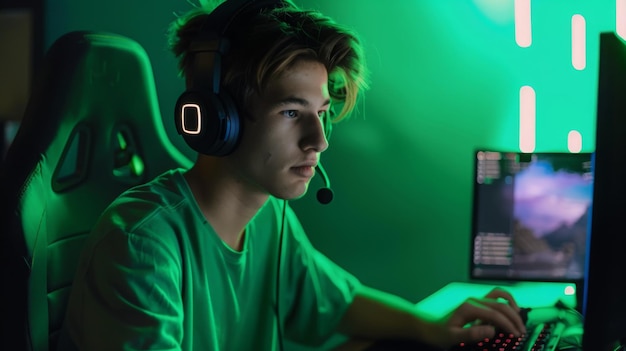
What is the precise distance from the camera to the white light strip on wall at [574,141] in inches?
53.1

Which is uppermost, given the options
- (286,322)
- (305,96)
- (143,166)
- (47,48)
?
(47,48)

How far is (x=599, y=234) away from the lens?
0.76m

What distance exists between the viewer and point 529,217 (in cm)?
127

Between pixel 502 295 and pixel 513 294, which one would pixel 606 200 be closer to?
pixel 502 295

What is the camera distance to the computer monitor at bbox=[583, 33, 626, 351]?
0.75 m

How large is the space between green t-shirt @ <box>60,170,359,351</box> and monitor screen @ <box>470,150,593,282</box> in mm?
309

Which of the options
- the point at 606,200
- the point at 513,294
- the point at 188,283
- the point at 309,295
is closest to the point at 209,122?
the point at 188,283

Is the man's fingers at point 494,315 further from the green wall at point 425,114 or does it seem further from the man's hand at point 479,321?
the green wall at point 425,114

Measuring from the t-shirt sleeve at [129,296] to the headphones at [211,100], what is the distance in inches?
6.5

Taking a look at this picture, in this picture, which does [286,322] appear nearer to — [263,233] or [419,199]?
[263,233]

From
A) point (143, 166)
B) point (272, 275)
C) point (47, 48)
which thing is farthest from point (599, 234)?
point (47, 48)

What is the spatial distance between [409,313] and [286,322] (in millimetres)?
249

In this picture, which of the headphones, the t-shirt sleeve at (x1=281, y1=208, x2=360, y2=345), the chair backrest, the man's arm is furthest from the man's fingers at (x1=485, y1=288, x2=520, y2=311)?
the chair backrest

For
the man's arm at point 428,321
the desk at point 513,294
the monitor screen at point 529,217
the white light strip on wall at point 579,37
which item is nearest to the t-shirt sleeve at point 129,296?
the man's arm at point 428,321
